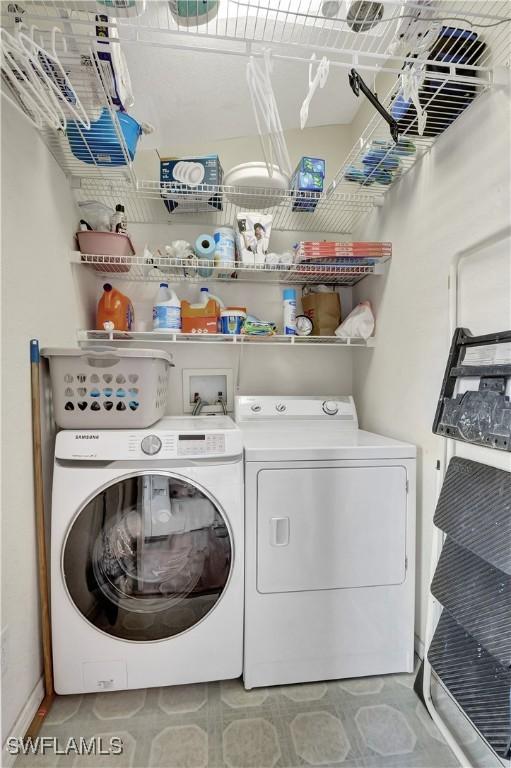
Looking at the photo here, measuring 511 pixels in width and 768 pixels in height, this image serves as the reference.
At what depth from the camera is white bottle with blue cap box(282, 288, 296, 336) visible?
212 centimetres

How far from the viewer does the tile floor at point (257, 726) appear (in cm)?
121

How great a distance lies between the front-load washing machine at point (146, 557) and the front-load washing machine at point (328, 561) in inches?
3.6

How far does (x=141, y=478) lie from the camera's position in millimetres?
1429

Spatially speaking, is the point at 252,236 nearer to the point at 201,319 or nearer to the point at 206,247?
the point at 206,247

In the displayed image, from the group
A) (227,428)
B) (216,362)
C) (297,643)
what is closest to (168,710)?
(297,643)

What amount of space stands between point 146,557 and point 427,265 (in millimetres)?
1584

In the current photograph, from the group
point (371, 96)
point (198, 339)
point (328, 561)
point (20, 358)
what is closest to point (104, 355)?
point (20, 358)

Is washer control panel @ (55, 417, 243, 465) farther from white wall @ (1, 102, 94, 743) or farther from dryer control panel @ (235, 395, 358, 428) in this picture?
dryer control panel @ (235, 395, 358, 428)

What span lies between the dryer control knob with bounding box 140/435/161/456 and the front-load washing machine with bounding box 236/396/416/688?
1.08 ft

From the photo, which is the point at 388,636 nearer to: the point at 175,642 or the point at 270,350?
the point at 175,642

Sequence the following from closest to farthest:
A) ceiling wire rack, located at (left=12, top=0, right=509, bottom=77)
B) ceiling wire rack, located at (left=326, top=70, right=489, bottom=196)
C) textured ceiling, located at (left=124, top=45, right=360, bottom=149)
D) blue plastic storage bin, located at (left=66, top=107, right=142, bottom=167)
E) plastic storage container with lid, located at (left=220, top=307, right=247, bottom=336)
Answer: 1. ceiling wire rack, located at (left=12, top=0, right=509, bottom=77)
2. ceiling wire rack, located at (left=326, top=70, right=489, bottom=196)
3. blue plastic storage bin, located at (left=66, top=107, right=142, bottom=167)
4. textured ceiling, located at (left=124, top=45, right=360, bottom=149)
5. plastic storage container with lid, located at (left=220, top=307, right=247, bottom=336)

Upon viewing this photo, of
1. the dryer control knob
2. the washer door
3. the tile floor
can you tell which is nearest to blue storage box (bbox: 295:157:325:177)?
the dryer control knob

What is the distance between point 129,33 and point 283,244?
116cm

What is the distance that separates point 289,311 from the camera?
213 centimetres
